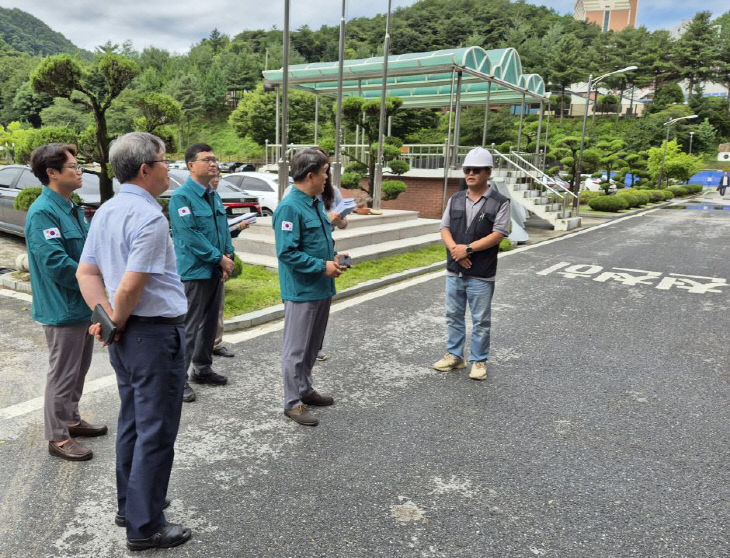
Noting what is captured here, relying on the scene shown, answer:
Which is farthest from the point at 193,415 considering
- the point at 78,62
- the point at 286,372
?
the point at 78,62

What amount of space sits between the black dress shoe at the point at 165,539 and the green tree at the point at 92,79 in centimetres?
682

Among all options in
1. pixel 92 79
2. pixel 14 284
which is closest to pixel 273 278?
pixel 14 284

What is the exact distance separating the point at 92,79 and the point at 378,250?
220 inches

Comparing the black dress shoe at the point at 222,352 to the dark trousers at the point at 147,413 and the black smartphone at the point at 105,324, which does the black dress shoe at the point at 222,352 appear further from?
the black smartphone at the point at 105,324

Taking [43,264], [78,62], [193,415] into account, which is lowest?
[193,415]

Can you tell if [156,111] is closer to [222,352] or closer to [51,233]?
[222,352]

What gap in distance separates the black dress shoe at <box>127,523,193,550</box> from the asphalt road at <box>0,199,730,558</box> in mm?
66

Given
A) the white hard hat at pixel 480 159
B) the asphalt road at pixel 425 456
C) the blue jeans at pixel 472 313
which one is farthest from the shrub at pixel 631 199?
the white hard hat at pixel 480 159

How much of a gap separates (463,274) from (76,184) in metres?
3.13

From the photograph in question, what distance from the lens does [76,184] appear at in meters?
3.26

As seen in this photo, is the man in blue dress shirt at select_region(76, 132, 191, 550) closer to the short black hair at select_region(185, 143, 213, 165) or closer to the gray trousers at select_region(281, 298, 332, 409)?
the gray trousers at select_region(281, 298, 332, 409)

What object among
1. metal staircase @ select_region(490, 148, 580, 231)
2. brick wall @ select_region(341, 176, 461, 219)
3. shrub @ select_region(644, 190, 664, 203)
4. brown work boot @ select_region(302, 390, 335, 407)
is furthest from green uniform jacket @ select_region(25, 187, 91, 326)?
shrub @ select_region(644, 190, 664, 203)

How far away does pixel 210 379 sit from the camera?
4.55 meters

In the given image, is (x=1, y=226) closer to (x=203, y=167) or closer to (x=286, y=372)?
(x=203, y=167)
